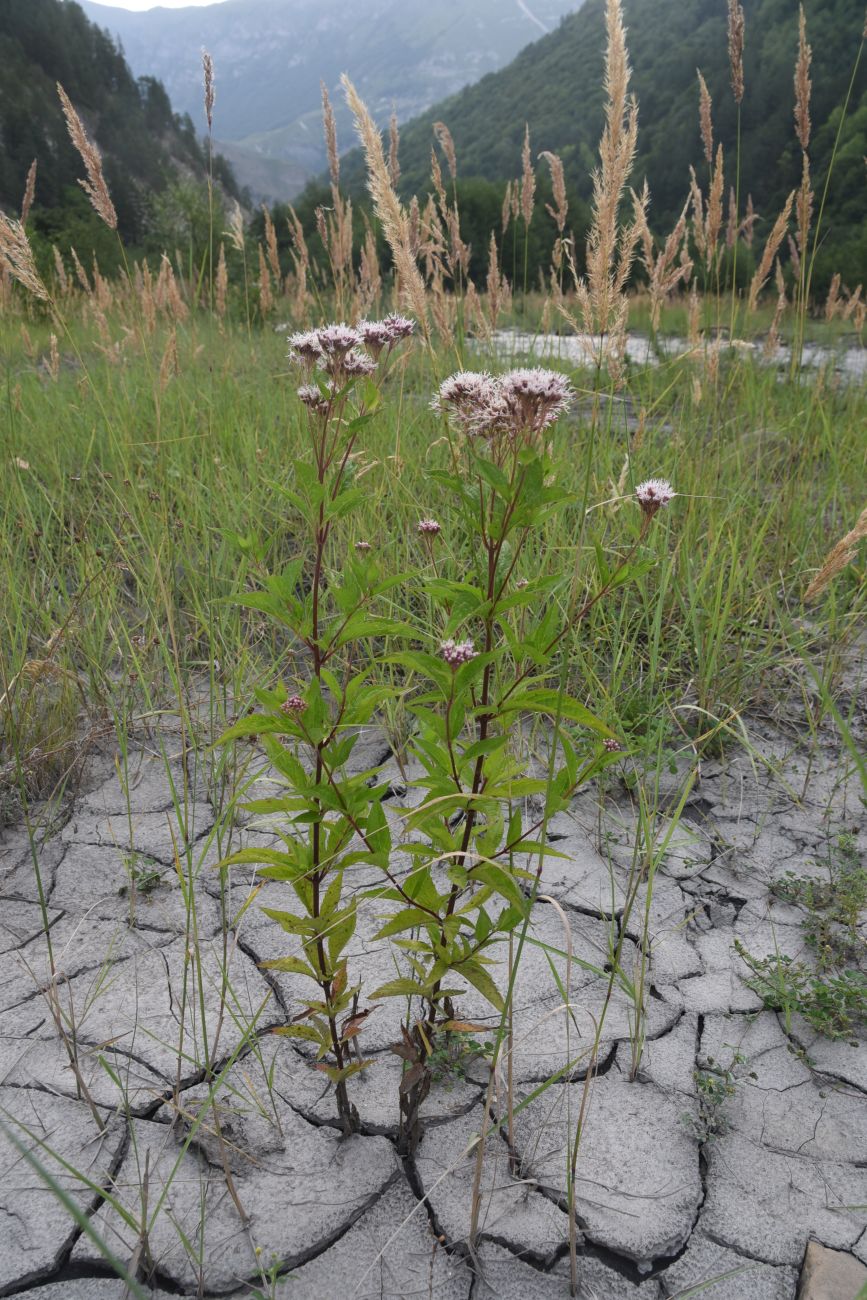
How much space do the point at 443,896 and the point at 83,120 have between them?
68467 millimetres

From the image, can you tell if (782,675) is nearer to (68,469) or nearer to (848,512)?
(848,512)

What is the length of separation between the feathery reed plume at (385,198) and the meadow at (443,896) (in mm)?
15

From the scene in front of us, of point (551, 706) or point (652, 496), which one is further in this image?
point (652, 496)

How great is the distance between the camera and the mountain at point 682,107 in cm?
2280

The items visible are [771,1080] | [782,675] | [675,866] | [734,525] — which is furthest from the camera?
[734,525]

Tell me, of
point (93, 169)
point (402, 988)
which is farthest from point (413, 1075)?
point (93, 169)

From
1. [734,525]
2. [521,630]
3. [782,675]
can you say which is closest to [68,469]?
[521,630]

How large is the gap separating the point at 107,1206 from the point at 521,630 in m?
1.54

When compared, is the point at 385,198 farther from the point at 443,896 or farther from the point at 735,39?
the point at 735,39

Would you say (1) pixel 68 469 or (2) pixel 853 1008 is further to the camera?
(1) pixel 68 469

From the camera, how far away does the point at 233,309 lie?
8406mm

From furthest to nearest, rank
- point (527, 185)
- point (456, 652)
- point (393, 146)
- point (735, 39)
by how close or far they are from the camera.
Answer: point (527, 185) < point (393, 146) < point (735, 39) < point (456, 652)

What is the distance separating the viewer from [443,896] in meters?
1.14

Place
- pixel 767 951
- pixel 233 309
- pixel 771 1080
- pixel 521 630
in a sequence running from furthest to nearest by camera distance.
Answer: pixel 233 309 → pixel 521 630 → pixel 767 951 → pixel 771 1080
